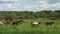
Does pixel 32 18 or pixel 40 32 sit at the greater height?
pixel 40 32

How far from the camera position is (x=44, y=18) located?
24.3 meters

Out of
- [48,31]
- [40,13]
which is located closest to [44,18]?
[40,13]

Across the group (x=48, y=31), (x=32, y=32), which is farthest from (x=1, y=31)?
(x=48, y=31)

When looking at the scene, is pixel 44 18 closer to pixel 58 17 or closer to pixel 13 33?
pixel 58 17

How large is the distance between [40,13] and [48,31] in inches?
374

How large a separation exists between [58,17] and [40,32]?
9131 mm

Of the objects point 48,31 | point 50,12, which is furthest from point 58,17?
point 48,31

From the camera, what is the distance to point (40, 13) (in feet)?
80.2

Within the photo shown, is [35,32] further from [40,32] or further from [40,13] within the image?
[40,13]

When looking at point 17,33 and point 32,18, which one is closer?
point 17,33

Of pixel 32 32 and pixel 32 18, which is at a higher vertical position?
pixel 32 32

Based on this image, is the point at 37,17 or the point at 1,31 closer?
the point at 1,31

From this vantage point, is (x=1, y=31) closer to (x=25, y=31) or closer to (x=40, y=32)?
(x=25, y=31)

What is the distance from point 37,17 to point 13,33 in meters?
10.2
